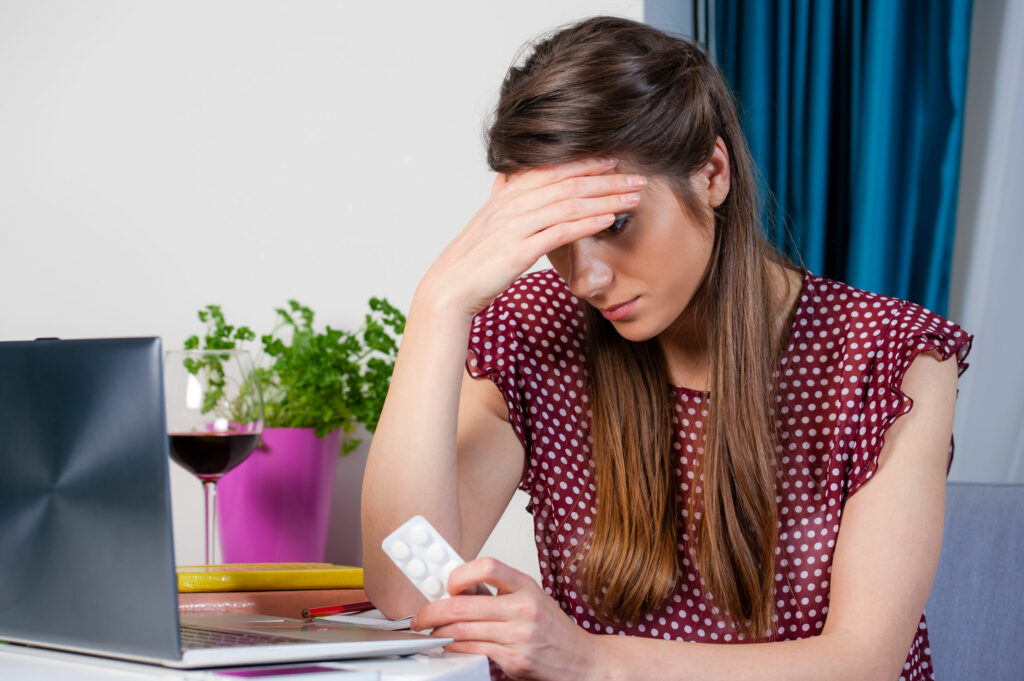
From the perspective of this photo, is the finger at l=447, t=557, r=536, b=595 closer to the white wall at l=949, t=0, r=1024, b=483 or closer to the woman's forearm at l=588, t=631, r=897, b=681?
the woman's forearm at l=588, t=631, r=897, b=681

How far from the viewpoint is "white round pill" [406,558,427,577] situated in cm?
69

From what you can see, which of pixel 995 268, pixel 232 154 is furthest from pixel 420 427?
pixel 995 268

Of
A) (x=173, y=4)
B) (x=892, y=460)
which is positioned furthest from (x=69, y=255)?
(x=892, y=460)

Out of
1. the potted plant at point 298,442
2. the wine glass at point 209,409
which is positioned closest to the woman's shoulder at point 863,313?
the potted plant at point 298,442

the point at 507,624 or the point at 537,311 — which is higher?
the point at 537,311

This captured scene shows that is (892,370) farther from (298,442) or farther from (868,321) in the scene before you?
(298,442)

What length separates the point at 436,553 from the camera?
0.68 meters

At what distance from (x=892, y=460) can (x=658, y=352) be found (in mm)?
330

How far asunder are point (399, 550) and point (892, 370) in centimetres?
63

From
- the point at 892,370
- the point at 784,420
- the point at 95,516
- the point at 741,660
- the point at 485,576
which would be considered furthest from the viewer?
the point at 784,420

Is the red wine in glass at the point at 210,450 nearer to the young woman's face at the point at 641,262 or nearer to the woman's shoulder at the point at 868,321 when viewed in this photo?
the young woman's face at the point at 641,262

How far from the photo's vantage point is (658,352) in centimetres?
123

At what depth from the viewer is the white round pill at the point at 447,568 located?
2.24 ft

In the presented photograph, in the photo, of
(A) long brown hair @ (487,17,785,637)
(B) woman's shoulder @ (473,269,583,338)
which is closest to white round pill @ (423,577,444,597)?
(A) long brown hair @ (487,17,785,637)
